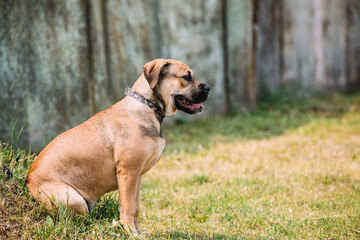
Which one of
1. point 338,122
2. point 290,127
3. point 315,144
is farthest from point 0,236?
point 338,122

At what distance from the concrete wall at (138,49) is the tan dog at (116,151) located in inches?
75.8

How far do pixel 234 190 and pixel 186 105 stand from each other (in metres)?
1.53

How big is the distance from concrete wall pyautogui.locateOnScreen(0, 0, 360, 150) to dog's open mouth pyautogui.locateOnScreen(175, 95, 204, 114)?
2546mm

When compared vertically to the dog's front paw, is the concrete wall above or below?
above

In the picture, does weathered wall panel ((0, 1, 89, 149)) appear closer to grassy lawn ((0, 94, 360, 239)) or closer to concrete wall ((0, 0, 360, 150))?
concrete wall ((0, 0, 360, 150))

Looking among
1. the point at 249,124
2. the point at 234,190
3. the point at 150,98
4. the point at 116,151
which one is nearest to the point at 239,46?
the point at 249,124

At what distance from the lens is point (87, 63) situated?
6855 mm

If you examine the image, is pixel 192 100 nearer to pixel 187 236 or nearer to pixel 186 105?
pixel 186 105

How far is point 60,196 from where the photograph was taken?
3.46m

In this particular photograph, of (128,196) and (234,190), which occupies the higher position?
(128,196)

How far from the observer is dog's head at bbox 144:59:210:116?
382 cm

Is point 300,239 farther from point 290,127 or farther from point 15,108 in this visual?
point 290,127

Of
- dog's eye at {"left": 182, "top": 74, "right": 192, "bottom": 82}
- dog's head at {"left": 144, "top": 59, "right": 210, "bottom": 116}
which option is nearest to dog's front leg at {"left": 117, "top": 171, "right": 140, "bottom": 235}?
dog's head at {"left": 144, "top": 59, "right": 210, "bottom": 116}

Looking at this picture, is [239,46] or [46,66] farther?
[239,46]
